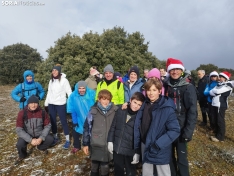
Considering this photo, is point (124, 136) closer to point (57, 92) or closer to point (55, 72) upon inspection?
point (57, 92)

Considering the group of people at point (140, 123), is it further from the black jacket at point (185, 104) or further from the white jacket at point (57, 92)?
the white jacket at point (57, 92)

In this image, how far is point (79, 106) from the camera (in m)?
4.77

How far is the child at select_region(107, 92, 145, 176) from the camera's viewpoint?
3.37 meters

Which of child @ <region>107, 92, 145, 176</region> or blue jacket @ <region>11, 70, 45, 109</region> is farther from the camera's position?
blue jacket @ <region>11, 70, 45, 109</region>

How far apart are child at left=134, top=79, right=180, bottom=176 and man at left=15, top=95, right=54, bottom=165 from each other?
3.31 meters

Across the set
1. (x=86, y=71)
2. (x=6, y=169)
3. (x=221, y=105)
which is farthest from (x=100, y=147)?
(x=86, y=71)

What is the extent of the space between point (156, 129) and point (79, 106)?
8.32 feet

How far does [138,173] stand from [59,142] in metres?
3.45

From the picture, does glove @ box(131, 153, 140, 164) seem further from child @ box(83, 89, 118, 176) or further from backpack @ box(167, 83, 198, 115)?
backpack @ box(167, 83, 198, 115)

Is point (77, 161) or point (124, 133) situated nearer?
point (124, 133)

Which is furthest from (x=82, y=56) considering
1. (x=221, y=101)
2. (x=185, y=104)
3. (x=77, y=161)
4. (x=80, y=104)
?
(x=185, y=104)

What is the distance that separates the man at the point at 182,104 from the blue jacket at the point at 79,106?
235 centimetres

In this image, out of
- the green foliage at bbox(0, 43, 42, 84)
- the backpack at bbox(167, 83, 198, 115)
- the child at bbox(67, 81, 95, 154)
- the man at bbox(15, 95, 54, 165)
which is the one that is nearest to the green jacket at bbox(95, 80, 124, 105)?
the child at bbox(67, 81, 95, 154)

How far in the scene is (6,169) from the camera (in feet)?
15.3
